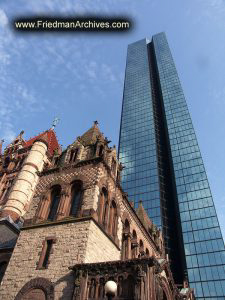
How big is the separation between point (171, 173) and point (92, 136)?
69.1 m

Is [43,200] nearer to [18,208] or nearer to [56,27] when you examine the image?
[56,27]

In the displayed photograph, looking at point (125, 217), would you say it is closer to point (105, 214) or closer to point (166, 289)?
point (105, 214)

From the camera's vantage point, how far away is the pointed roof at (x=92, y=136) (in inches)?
989

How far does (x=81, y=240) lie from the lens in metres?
17.0

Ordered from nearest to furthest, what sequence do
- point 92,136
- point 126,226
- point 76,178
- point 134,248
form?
point 76,178
point 126,226
point 134,248
point 92,136

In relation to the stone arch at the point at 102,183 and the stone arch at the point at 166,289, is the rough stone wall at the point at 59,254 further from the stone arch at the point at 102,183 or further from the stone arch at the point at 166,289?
the stone arch at the point at 166,289

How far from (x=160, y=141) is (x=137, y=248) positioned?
77540mm

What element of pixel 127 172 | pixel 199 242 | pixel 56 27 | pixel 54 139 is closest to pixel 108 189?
pixel 56 27

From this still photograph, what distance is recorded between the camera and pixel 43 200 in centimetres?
2098

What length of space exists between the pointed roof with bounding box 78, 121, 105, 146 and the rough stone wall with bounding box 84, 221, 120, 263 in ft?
28.7

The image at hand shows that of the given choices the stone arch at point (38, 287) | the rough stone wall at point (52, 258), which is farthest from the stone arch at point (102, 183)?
the stone arch at point (38, 287)

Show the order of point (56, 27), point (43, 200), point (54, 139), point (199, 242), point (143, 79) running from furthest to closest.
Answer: point (143, 79) < point (199, 242) < point (54, 139) < point (43, 200) < point (56, 27)

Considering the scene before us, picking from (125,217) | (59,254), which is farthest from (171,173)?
(59,254)

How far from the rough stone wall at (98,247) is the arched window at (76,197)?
2.17 metres
